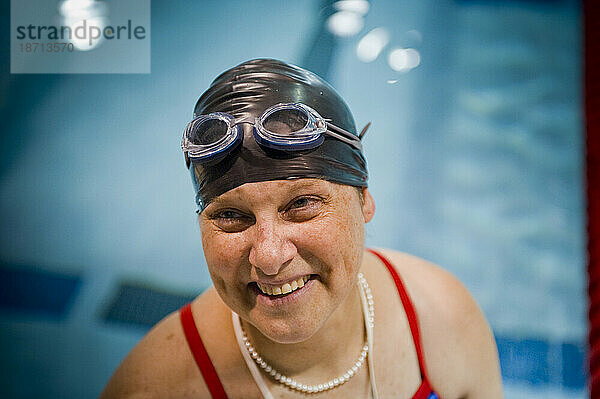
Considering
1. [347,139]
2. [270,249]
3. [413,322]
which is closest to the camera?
[270,249]

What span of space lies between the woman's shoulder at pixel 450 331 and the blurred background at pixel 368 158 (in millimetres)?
40

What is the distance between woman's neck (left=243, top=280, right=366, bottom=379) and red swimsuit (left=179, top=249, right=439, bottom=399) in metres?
0.11

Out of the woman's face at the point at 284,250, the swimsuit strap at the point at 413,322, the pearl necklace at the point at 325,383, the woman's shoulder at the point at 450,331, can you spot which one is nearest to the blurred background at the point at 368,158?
the woman's shoulder at the point at 450,331

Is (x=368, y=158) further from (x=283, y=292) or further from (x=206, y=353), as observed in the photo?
(x=206, y=353)

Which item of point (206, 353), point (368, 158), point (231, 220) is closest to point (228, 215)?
point (231, 220)

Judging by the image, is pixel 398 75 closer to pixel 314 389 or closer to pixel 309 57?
pixel 309 57

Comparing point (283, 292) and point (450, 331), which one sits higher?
point (283, 292)

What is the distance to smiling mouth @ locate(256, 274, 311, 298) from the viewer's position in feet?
3.82

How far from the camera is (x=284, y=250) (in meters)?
1.11

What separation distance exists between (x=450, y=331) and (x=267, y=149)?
722 millimetres

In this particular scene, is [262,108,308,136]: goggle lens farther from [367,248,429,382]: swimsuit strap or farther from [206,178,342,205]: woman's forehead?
[367,248,429,382]: swimsuit strap

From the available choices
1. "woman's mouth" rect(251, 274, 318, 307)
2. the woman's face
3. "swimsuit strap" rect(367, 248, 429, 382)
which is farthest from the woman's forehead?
"swimsuit strap" rect(367, 248, 429, 382)

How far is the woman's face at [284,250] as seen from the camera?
1.12 metres

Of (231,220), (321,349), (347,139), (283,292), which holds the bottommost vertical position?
(321,349)
